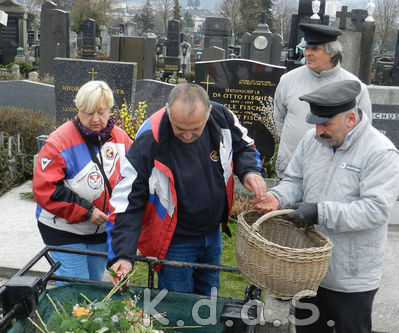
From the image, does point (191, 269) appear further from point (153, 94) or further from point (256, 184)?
point (153, 94)

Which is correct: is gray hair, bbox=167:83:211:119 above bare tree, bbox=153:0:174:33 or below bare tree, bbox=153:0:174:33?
below

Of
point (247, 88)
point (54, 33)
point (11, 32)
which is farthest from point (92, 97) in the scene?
point (11, 32)

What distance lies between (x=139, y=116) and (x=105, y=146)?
3484mm

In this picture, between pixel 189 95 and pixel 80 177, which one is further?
pixel 80 177

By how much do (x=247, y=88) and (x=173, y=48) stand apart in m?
13.1

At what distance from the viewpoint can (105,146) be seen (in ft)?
9.70

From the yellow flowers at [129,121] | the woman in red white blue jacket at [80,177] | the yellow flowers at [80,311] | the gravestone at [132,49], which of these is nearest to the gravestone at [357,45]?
the yellow flowers at [129,121]

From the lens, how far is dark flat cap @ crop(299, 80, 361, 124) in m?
2.18

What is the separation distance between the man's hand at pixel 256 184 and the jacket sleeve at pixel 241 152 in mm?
57

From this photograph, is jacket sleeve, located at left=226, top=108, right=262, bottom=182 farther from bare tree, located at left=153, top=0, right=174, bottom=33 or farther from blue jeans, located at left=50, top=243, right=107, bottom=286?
bare tree, located at left=153, top=0, right=174, bottom=33

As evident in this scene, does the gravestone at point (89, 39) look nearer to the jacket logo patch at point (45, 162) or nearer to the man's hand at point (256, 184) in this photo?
the jacket logo patch at point (45, 162)

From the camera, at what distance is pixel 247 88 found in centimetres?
647

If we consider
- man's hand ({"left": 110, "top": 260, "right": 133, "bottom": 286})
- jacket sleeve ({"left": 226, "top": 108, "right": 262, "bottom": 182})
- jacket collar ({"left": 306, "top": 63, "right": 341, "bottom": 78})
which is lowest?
man's hand ({"left": 110, "top": 260, "right": 133, "bottom": 286})

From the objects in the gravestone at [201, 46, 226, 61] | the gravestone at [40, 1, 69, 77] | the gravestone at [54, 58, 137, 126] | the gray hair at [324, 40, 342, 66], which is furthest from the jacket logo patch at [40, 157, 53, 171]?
the gravestone at [40, 1, 69, 77]
